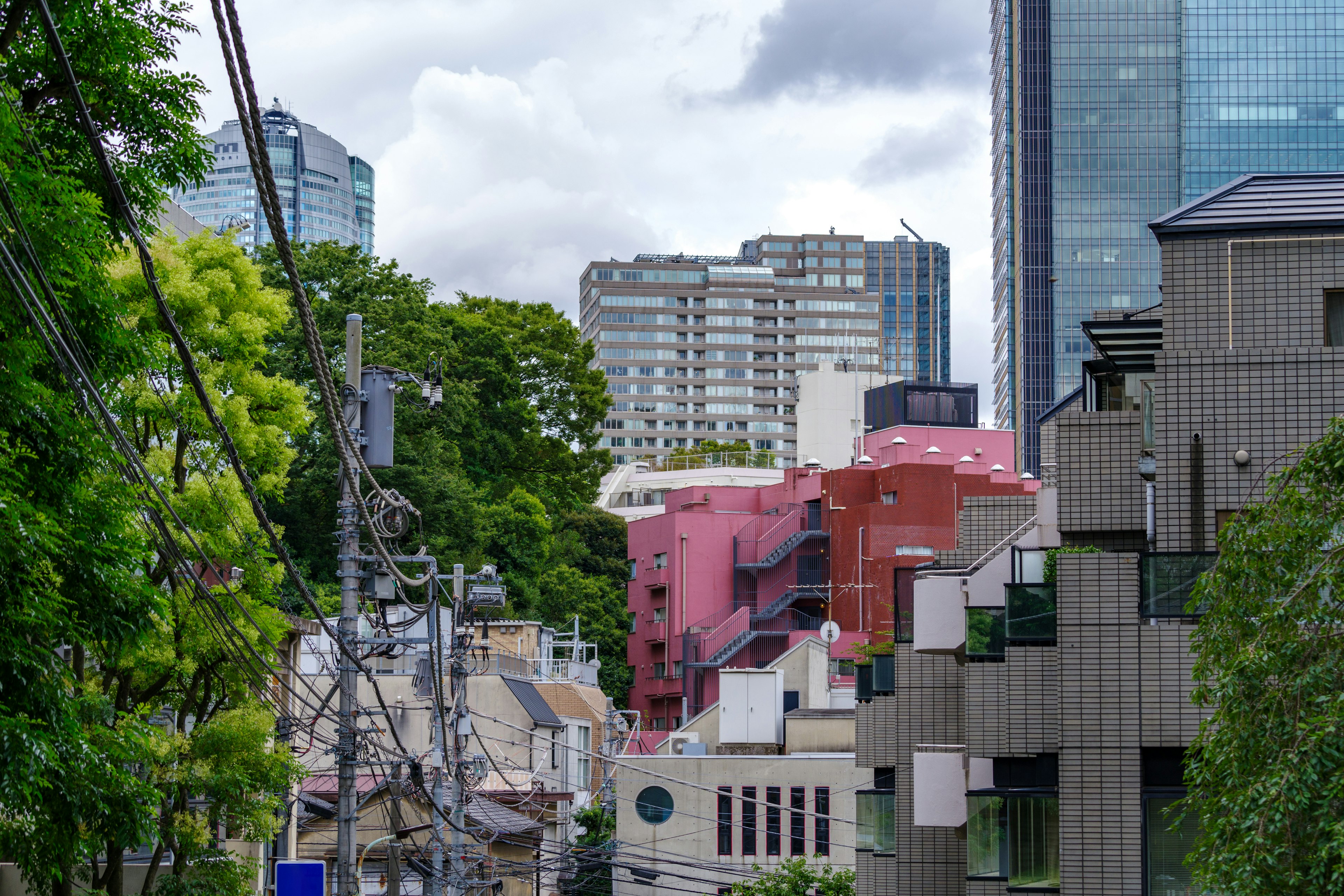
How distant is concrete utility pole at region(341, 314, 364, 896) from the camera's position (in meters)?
19.5

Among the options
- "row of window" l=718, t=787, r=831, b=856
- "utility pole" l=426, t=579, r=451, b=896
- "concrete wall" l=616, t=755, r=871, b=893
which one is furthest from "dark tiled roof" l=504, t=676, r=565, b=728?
"utility pole" l=426, t=579, r=451, b=896

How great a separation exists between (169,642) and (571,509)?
59.4 metres

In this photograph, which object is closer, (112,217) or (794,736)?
(112,217)

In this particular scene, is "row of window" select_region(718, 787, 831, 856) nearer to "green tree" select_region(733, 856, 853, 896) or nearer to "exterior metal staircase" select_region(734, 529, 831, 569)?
"green tree" select_region(733, 856, 853, 896)

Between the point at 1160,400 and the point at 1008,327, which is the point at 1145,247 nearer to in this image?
the point at 1008,327

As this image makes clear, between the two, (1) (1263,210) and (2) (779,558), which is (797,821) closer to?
(1) (1263,210)

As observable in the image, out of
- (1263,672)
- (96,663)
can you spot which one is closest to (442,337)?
(96,663)

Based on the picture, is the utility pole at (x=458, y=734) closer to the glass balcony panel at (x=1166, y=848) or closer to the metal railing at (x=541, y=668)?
the glass balcony panel at (x=1166, y=848)

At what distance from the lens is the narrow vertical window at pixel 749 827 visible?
42.8 meters

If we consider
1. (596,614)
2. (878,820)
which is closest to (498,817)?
(878,820)

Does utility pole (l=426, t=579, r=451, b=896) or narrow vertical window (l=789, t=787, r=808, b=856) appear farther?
narrow vertical window (l=789, t=787, r=808, b=856)

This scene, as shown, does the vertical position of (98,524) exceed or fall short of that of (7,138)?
it falls short

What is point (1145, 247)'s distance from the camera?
134 meters

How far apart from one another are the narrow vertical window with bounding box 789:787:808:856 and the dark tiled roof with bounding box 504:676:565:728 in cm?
778
